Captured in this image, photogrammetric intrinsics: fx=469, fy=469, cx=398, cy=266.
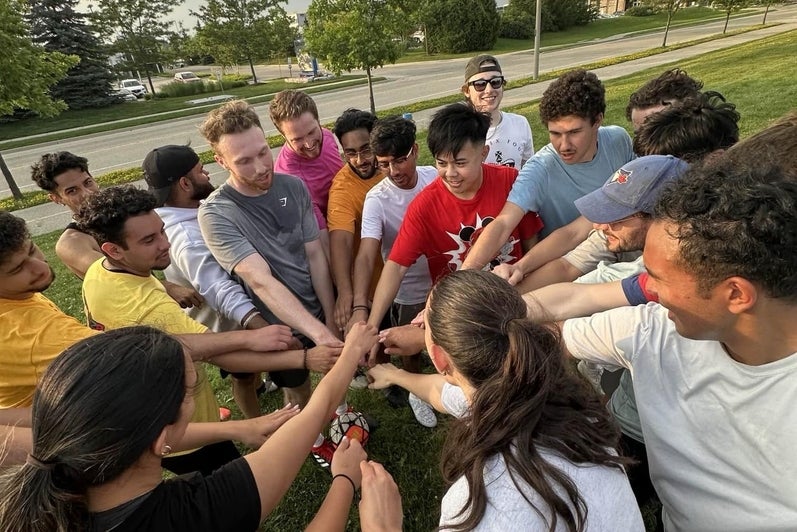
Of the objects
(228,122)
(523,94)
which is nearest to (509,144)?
(228,122)

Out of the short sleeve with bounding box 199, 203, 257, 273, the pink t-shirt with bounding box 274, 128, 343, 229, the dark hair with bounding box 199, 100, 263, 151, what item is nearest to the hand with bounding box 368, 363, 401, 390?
the short sleeve with bounding box 199, 203, 257, 273

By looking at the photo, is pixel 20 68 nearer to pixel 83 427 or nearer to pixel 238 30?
pixel 83 427

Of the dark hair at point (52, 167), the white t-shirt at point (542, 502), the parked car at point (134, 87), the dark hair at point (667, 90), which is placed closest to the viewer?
the white t-shirt at point (542, 502)

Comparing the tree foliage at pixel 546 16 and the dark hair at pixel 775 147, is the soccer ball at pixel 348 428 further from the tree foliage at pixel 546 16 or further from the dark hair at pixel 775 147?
the tree foliage at pixel 546 16

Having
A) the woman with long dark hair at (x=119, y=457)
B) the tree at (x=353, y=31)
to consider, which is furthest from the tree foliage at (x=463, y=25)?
the woman with long dark hair at (x=119, y=457)

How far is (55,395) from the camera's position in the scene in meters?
1.50

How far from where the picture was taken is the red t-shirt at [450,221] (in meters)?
3.38

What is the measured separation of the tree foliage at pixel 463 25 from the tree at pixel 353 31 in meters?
27.8

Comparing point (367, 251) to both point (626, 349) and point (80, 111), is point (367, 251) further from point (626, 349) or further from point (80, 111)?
point (80, 111)

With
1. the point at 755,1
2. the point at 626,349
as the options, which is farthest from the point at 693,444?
the point at 755,1

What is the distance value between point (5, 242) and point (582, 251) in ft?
10.6

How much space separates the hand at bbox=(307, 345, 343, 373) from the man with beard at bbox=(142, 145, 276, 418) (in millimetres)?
461

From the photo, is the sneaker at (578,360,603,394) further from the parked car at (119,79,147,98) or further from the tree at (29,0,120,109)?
the parked car at (119,79,147,98)

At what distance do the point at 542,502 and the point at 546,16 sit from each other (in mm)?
57661
